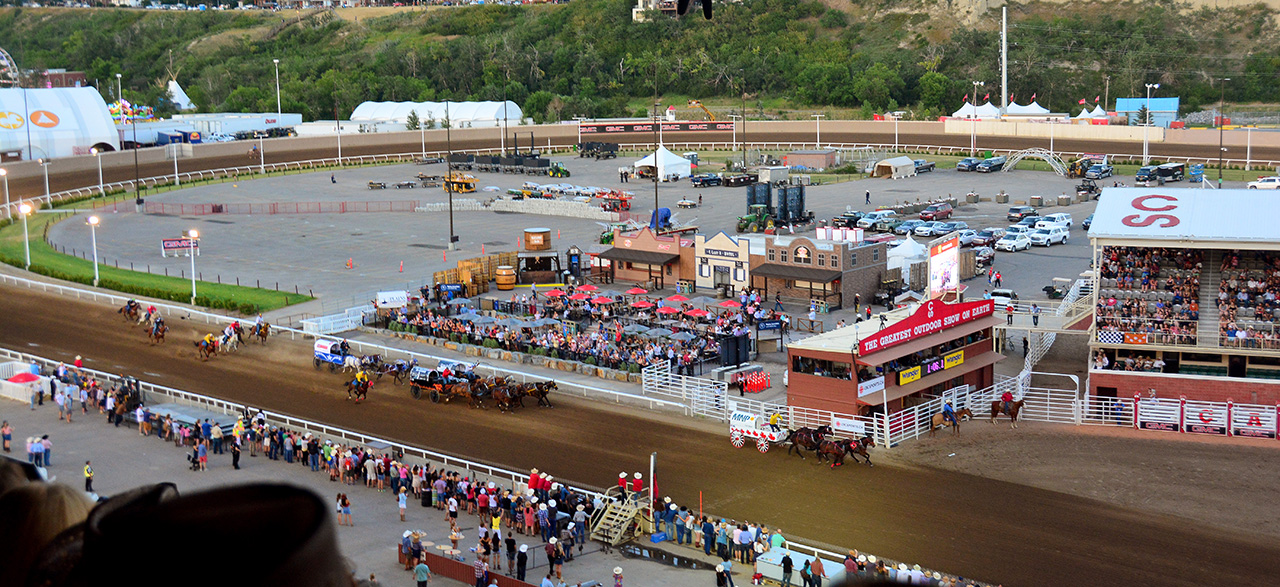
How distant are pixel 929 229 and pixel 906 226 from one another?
5.34 ft

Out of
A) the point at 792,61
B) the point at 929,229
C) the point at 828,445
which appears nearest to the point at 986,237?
the point at 929,229

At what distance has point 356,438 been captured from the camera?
31.6m

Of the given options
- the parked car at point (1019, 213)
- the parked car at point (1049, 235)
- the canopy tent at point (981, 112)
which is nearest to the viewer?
the parked car at point (1049, 235)

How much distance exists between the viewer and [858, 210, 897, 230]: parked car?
212 feet

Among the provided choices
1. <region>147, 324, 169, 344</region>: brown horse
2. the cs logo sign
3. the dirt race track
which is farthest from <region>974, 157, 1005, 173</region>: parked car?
the cs logo sign

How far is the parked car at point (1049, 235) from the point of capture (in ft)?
190

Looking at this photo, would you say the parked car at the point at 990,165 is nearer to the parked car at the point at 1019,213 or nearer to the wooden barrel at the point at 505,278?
the parked car at the point at 1019,213

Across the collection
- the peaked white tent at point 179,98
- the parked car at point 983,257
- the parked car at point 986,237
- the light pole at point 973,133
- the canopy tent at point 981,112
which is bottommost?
the parked car at point 983,257

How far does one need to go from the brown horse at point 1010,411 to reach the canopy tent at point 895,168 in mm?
57082

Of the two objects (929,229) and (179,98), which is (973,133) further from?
(179,98)

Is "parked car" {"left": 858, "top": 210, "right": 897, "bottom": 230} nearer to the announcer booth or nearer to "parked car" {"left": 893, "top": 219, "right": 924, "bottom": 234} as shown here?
"parked car" {"left": 893, "top": 219, "right": 924, "bottom": 234}

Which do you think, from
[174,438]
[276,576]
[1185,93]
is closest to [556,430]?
[174,438]

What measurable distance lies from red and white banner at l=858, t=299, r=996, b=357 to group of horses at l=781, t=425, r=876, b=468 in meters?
2.21

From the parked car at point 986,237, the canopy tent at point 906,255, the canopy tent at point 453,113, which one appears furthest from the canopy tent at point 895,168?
the canopy tent at point 453,113
